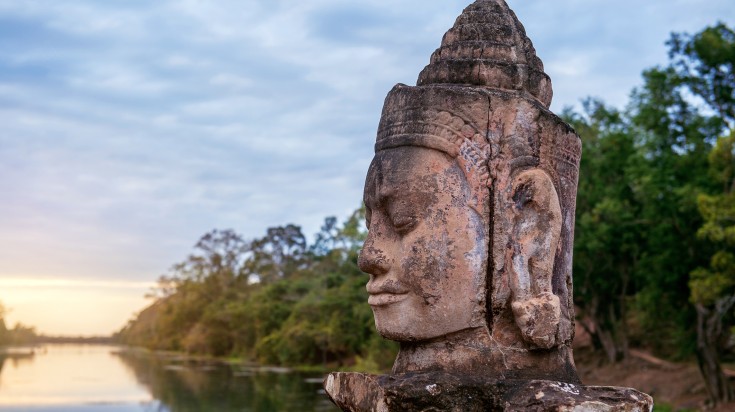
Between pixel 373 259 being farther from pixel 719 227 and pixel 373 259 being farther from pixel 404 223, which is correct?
pixel 719 227

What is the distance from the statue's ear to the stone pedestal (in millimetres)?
363

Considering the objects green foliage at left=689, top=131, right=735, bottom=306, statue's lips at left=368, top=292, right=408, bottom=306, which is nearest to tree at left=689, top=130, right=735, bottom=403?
green foliage at left=689, top=131, right=735, bottom=306

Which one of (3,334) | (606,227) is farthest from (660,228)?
(3,334)

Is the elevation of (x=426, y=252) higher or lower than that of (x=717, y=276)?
lower

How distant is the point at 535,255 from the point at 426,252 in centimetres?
64

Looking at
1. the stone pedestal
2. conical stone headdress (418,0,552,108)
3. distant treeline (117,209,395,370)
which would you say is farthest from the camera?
distant treeline (117,209,395,370)

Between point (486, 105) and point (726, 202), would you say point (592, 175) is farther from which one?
point (486, 105)

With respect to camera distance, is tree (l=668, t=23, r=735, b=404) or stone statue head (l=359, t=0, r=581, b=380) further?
tree (l=668, t=23, r=735, b=404)

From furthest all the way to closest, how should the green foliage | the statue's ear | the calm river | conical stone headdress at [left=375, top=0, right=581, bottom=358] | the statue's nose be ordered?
the calm river < the green foliage < the statue's nose < conical stone headdress at [left=375, top=0, right=581, bottom=358] < the statue's ear

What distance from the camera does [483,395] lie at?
4.46m

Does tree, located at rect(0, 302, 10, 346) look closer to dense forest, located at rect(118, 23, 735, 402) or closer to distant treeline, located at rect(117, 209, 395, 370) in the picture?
distant treeline, located at rect(117, 209, 395, 370)

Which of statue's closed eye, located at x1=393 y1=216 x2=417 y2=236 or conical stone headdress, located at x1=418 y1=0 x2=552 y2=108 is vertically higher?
conical stone headdress, located at x1=418 y1=0 x2=552 y2=108

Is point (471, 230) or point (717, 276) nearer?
point (471, 230)

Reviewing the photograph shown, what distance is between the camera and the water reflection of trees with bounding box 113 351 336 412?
896 inches
